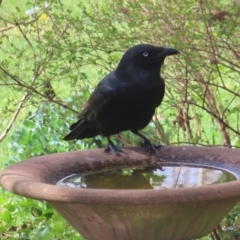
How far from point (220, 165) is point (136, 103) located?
25.0 inches

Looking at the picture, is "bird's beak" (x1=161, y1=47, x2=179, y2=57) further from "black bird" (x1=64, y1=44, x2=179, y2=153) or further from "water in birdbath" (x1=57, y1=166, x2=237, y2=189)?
"water in birdbath" (x1=57, y1=166, x2=237, y2=189)

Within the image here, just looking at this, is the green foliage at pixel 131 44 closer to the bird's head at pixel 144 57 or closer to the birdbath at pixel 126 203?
the bird's head at pixel 144 57

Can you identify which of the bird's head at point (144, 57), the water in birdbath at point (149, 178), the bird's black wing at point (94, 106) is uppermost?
the bird's head at point (144, 57)

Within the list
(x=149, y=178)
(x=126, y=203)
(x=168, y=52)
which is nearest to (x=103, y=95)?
(x=168, y=52)

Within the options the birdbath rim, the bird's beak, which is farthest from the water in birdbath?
the bird's beak

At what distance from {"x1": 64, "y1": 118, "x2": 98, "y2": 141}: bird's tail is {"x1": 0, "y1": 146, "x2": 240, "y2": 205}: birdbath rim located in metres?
0.53

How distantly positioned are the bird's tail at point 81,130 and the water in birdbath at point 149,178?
71 cm

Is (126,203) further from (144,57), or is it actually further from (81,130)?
(81,130)

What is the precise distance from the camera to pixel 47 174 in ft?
9.74

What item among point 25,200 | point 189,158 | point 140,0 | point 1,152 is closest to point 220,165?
point 189,158

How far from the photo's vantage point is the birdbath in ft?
7.75

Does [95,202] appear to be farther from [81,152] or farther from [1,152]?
[1,152]

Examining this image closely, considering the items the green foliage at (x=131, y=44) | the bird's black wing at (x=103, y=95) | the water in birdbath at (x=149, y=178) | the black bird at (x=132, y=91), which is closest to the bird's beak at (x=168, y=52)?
the black bird at (x=132, y=91)

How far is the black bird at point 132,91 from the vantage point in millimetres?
3562
